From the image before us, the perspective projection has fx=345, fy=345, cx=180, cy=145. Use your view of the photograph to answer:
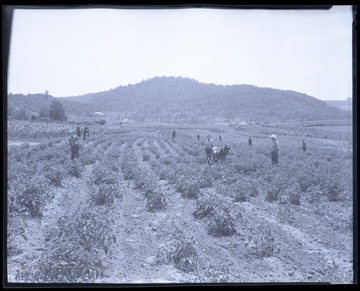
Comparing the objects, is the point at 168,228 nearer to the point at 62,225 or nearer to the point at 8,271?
the point at 62,225

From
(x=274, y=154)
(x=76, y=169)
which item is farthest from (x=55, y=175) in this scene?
(x=274, y=154)

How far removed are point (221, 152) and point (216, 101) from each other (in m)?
0.79

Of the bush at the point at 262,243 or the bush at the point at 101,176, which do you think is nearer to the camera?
the bush at the point at 262,243

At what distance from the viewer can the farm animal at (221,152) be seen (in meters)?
5.20

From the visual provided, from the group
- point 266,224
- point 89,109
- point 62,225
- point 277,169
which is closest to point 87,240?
point 62,225

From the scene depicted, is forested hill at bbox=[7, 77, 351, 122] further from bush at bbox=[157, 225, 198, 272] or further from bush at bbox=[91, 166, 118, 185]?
bush at bbox=[157, 225, 198, 272]

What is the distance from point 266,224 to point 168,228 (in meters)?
1.44

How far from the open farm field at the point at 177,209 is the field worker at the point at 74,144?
81mm

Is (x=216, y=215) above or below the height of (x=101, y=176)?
below

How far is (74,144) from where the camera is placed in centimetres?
512

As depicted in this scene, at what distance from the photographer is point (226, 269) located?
4.88 meters

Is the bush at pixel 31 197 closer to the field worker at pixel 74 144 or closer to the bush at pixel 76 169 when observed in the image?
the bush at pixel 76 169

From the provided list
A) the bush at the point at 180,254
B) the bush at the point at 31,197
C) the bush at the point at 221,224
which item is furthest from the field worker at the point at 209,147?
the bush at the point at 31,197

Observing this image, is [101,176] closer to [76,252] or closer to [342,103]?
[76,252]
